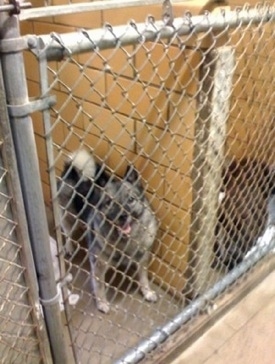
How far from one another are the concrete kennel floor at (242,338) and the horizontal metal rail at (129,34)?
1.05m

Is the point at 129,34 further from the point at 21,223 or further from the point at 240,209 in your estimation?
the point at 240,209

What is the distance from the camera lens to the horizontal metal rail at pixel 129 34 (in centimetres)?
70

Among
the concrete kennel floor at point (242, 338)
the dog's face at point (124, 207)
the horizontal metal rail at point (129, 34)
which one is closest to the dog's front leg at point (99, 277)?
the dog's face at point (124, 207)

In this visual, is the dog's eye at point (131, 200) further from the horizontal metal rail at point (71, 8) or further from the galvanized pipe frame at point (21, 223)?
the horizontal metal rail at point (71, 8)

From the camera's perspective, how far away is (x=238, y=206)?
1.78m

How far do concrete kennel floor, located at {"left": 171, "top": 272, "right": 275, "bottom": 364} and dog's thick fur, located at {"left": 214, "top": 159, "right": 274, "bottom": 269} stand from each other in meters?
0.19

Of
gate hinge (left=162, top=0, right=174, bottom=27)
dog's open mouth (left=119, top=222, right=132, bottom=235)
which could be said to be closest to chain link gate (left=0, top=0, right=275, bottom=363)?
gate hinge (left=162, top=0, right=174, bottom=27)

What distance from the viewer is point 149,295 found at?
1727 millimetres

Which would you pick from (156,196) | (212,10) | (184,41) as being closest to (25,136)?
(184,41)

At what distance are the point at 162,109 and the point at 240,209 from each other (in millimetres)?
645

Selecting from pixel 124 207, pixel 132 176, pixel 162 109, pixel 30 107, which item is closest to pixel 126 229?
pixel 124 207

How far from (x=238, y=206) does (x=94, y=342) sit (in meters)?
0.84

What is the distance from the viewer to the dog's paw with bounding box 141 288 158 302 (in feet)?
5.65

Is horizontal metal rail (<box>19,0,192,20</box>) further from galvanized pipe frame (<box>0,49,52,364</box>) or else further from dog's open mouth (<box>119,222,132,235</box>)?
dog's open mouth (<box>119,222,132,235</box>)
